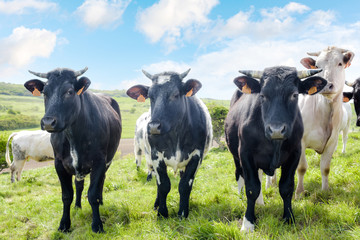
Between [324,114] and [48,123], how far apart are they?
15.6 ft

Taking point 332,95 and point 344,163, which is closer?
point 332,95

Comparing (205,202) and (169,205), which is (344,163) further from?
(169,205)

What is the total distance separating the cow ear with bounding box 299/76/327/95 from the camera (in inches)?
137

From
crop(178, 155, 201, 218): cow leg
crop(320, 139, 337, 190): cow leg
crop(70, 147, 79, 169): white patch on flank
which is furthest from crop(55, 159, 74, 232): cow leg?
crop(320, 139, 337, 190): cow leg

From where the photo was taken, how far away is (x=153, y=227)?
158 inches

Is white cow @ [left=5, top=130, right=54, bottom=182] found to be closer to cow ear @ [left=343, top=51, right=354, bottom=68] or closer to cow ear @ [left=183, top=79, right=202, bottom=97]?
cow ear @ [left=183, top=79, right=202, bottom=97]

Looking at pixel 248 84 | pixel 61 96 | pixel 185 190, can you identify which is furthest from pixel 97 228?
pixel 248 84

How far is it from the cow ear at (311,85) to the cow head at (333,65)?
0.97 metres

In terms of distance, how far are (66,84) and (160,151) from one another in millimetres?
1908

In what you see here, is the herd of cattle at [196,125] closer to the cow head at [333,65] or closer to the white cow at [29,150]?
the cow head at [333,65]

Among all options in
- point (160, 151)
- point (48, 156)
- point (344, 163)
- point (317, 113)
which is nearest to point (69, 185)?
point (160, 151)

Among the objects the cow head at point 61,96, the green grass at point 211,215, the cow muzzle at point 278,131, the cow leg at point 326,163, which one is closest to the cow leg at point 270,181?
the green grass at point 211,215

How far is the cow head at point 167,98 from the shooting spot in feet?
12.9

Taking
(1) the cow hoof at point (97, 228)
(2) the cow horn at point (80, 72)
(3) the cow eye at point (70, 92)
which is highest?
(2) the cow horn at point (80, 72)
